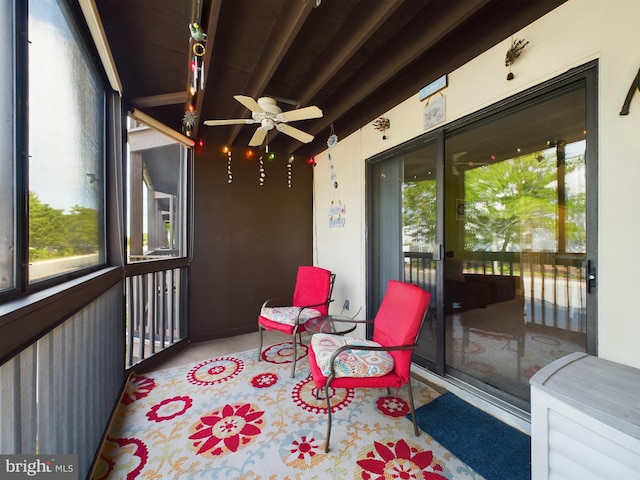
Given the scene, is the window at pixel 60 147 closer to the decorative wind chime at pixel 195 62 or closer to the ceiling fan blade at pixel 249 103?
the decorative wind chime at pixel 195 62

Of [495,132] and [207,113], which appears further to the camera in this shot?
[207,113]

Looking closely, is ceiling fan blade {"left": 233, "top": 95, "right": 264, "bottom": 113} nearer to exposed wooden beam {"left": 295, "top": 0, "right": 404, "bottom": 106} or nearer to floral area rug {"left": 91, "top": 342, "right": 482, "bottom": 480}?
exposed wooden beam {"left": 295, "top": 0, "right": 404, "bottom": 106}

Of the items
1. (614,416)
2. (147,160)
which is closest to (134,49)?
(147,160)

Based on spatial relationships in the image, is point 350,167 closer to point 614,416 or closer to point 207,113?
point 207,113

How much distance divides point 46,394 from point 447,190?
282cm

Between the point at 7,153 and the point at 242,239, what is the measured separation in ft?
9.42

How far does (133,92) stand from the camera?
2.64m

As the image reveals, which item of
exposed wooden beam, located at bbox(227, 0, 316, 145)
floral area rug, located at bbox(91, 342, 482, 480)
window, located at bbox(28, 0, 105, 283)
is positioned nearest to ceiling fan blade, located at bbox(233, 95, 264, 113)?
exposed wooden beam, located at bbox(227, 0, 316, 145)

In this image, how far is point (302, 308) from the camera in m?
2.71

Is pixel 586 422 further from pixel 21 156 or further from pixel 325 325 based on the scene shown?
pixel 21 156

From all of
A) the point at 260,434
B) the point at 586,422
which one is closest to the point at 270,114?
the point at 260,434

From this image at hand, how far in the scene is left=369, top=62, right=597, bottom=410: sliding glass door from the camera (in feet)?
5.33

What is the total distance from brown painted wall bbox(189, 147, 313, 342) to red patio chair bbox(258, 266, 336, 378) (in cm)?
78

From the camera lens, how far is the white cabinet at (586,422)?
91 cm
